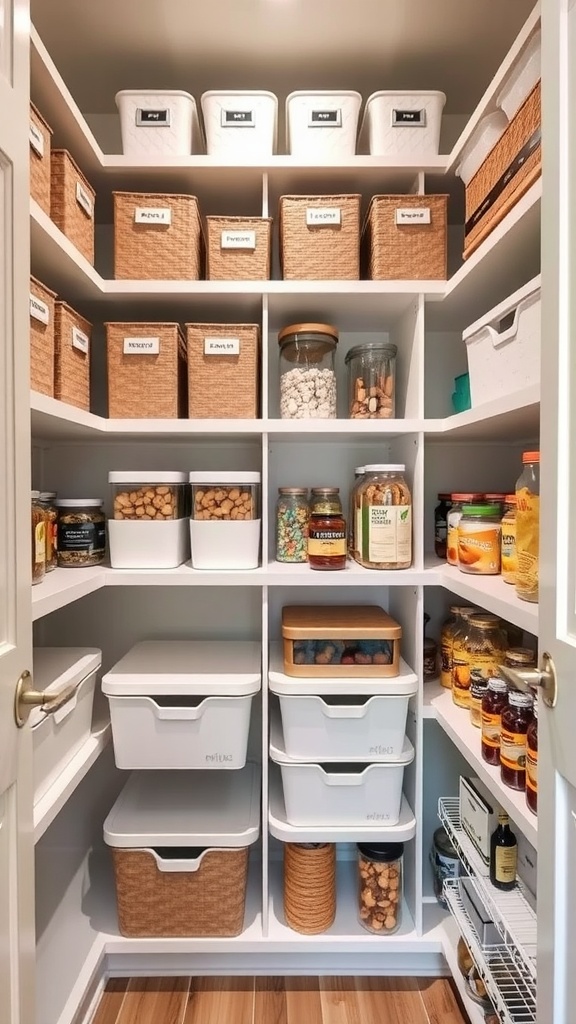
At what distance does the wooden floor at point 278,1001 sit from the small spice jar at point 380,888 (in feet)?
0.50

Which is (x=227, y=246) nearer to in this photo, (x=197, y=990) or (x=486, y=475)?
(x=486, y=475)

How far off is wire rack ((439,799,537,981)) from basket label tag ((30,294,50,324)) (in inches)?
59.3

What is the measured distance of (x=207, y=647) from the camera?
5.57 feet

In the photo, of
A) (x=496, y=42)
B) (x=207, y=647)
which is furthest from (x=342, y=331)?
(x=207, y=647)

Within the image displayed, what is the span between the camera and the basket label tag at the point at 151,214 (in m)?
1.42

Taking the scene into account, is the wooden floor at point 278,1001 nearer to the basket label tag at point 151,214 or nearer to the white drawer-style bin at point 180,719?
the white drawer-style bin at point 180,719

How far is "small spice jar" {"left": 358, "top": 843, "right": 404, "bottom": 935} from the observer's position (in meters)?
1.49

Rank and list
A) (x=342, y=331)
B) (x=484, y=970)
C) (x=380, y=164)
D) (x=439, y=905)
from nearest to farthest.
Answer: (x=484, y=970)
(x=380, y=164)
(x=439, y=905)
(x=342, y=331)

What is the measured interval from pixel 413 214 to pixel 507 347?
0.53m

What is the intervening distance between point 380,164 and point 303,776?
1575 mm

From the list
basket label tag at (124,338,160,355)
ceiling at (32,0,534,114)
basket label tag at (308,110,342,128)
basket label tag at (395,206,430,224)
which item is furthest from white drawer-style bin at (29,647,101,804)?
ceiling at (32,0,534,114)

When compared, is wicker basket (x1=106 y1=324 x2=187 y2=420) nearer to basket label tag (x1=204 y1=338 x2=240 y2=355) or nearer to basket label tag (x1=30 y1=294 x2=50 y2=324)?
basket label tag (x1=204 y1=338 x2=240 y2=355)

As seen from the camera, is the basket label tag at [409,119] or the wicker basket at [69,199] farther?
the basket label tag at [409,119]

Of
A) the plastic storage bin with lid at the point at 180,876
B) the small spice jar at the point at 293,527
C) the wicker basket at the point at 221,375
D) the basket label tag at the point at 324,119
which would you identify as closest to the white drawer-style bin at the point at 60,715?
the plastic storage bin with lid at the point at 180,876
